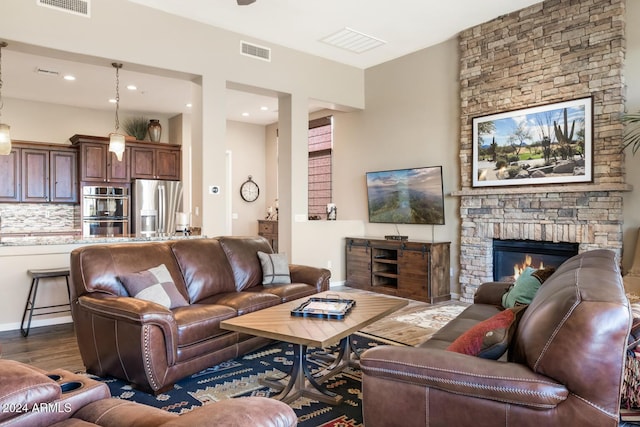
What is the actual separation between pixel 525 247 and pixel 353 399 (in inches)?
136

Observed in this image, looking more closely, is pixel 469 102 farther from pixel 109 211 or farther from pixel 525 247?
pixel 109 211

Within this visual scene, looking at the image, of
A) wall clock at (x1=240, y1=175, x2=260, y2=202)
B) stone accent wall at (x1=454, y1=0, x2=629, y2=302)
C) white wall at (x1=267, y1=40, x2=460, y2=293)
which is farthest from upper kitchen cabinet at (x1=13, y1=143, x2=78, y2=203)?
stone accent wall at (x1=454, y1=0, x2=629, y2=302)

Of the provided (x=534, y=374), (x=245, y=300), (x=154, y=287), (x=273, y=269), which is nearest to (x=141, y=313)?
(x=154, y=287)

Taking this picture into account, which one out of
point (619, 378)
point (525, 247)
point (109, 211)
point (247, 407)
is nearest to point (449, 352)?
point (619, 378)

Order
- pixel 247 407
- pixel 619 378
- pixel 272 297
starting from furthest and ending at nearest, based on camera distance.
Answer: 1. pixel 272 297
2. pixel 619 378
3. pixel 247 407

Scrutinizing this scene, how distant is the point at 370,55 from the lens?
639 cm

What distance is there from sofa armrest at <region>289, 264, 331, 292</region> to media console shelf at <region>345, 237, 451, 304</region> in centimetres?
187

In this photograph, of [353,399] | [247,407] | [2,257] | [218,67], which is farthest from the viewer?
[218,67]

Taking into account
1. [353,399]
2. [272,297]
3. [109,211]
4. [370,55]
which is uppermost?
[370,55]

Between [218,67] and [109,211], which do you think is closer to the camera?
[218,67]

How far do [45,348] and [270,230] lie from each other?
18.2ft

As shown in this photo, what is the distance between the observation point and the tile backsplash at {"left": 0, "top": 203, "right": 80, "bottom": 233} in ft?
24.2

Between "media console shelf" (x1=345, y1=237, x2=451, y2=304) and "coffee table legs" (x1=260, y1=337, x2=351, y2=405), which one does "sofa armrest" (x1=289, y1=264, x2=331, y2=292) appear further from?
"media console shelf" (x1=345, y1=237, x2=451, y2=304)

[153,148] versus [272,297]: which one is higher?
[153,148]
